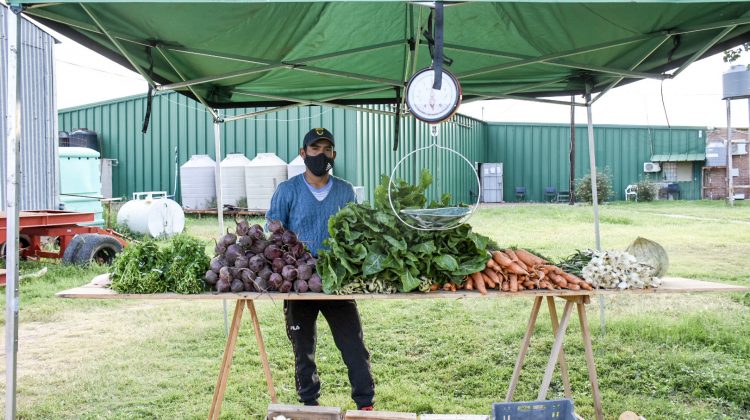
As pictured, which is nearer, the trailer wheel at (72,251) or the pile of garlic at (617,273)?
the pile of garlic at (617,273)

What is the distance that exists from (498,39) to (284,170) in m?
12.8

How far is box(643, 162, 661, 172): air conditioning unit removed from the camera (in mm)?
29111

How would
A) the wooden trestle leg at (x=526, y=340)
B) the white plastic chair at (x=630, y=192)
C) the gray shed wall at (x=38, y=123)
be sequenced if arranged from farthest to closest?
the white plastic chair at (x=630, y=192), the gray shed wall at (x=38, y=123), the wooden trestle leg at (x=526, y=340)

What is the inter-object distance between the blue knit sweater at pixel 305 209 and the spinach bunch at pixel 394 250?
2.01 feet

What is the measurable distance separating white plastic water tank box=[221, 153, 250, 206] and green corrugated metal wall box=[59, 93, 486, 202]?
1.15 m

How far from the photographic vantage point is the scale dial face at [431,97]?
308 cm

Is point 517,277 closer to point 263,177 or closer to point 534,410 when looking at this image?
point 534,410

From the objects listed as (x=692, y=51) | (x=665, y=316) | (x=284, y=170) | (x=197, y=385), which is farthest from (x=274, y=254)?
(x=284, y=170)

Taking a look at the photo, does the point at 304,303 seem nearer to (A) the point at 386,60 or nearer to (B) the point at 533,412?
(B) the point at 533,412

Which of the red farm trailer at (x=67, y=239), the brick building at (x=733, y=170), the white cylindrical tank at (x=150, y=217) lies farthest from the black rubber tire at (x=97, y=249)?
the brick building at (x=733, y=170)

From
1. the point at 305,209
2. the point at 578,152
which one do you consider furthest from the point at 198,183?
the point at 578,152

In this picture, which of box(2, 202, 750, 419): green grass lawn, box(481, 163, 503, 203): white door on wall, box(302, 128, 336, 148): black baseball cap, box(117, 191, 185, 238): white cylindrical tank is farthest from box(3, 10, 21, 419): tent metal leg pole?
box(481, 163, 503, 203): white door on wall

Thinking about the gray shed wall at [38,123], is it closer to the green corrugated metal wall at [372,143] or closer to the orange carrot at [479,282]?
the green corrugated metal wall at [372,143]

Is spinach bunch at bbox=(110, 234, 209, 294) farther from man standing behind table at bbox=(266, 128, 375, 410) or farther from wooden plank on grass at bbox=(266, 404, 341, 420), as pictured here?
wooden plank on grass at bbox=(266, 404, 341, 420)
